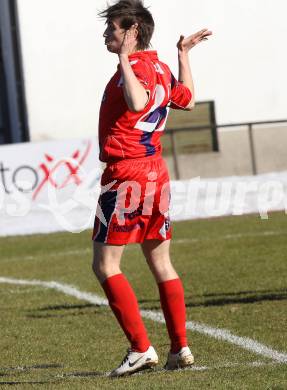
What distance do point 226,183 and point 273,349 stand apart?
13886 millimetres

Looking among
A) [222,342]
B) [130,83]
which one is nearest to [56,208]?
[222,342]

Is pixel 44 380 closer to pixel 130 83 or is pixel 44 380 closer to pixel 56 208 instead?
pixel 130 83

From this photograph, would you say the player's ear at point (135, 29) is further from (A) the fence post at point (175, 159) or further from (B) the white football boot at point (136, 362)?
(A) the fence post at point (175, 159)

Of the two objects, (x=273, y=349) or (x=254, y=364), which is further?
(x=273, y=349)

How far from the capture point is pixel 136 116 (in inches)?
288

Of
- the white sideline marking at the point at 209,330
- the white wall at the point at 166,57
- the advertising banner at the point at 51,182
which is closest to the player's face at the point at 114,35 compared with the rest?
the white sideline marking at the point at 209,330

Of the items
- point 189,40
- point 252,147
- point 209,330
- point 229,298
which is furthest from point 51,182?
point 189,40

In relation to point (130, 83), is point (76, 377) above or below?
below

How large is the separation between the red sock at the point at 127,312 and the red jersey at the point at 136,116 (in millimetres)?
691

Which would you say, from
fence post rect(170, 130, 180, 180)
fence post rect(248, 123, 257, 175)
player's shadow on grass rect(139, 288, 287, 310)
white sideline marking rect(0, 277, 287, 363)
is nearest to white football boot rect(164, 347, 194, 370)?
white sideline marking rect(0, 277, 287, 363)

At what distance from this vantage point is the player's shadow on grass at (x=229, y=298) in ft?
35.6

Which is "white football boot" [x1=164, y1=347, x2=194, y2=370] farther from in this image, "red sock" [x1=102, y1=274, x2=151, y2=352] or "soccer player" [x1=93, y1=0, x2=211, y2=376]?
"red sock" [x1=102, y1=274, x2=151, y2=352]

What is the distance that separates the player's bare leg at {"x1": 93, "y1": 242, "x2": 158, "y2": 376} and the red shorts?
0.10m

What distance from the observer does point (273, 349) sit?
26.7ft
